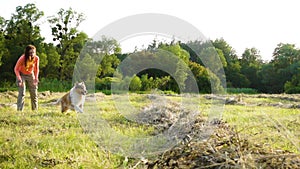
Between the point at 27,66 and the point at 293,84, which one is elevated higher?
the point at 293,84

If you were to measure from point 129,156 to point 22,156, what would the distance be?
2.93 feet

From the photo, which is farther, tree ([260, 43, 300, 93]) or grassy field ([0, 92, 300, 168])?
tree ([260, 43, 300, 93])

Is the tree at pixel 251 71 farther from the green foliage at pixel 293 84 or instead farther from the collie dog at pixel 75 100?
the collie dog at pixel 75 100

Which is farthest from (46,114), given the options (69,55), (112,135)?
(69,55)

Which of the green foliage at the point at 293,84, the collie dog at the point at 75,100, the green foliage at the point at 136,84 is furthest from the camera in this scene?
the green foliage at the point at 293,84

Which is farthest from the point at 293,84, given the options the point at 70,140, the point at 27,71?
the point at 70,140

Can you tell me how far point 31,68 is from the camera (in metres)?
7.38

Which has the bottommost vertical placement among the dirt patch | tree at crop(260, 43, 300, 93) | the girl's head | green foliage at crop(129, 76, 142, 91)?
the dirt patch

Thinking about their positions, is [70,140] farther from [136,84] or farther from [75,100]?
[136,84]

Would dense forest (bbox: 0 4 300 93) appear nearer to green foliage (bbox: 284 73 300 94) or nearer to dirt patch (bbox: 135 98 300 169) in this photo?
green foliage (bbox: 284 73 300 94)

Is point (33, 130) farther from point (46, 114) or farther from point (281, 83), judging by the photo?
point (281, 83)

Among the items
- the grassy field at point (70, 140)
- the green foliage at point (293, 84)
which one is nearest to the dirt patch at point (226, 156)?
the grassy field at point (70, 140)

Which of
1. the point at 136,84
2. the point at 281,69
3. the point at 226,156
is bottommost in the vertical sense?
the point at 226,156

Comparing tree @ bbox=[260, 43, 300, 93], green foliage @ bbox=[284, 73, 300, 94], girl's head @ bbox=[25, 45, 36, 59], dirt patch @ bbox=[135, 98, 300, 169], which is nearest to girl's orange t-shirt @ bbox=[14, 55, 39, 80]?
girl's head @ bbox=[25, 45, 36, 59]
